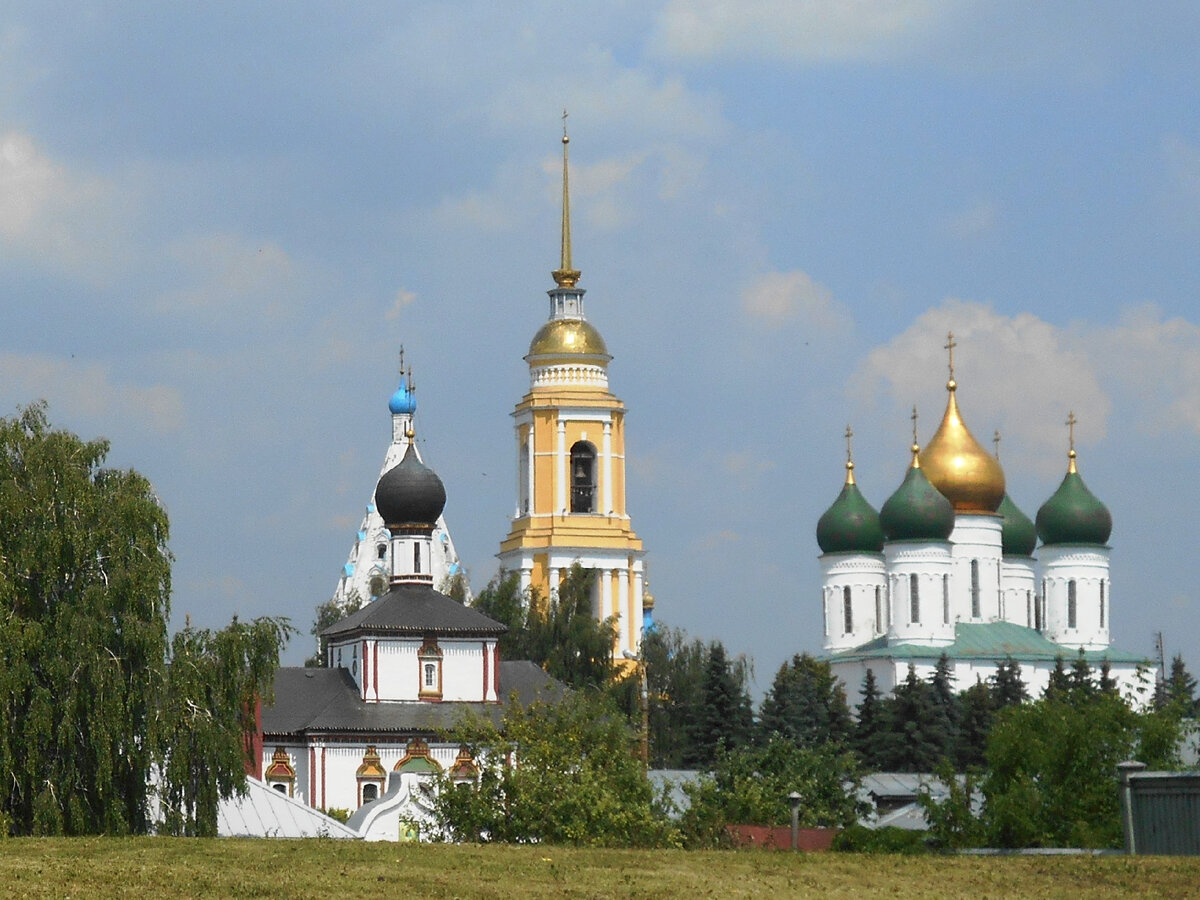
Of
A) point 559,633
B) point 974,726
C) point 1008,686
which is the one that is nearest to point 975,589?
point 1008,686

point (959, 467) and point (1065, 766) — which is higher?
point (959, 467)

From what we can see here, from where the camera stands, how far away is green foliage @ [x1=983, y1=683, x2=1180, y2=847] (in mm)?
28859

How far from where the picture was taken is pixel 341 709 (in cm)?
4944

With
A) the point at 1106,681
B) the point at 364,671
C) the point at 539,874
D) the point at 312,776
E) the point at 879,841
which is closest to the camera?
the point at 539,874

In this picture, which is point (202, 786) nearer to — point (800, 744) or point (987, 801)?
point (987, 801)

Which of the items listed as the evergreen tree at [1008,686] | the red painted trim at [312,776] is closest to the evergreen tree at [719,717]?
the evergreen tree at [1008,686]

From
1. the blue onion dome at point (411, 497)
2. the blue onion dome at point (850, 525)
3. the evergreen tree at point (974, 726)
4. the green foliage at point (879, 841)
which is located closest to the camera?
the green foliage at point (879, 841)

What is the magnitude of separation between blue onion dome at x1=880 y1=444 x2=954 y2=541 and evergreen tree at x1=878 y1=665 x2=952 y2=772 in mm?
12466

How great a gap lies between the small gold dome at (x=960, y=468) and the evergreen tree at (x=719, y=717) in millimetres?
18045

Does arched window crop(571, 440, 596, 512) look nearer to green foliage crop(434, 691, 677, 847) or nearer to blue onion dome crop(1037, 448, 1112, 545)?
blue onion dome crop(1037, 448, 1112, 545)

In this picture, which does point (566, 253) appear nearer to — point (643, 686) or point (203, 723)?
point (643, 686)

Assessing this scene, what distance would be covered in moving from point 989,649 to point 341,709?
27.4 metres

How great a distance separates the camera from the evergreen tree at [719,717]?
56.1m

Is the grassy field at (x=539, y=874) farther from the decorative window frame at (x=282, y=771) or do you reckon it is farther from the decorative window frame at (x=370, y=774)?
the decorative window frame at (x=370, y=774)
